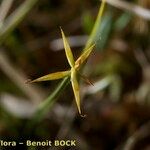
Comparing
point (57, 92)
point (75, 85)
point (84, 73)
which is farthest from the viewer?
point (84, 73)

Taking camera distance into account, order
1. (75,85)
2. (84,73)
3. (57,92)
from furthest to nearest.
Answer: (84,73) < (57,92) < (75,85)

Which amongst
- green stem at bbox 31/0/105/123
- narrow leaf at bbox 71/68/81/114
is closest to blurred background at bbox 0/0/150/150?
green stem at bbox 31/0/105/123

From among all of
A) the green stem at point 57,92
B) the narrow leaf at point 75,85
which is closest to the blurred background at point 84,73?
the green stem at point 57,92

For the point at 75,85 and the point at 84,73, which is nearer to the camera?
the point at 75,85

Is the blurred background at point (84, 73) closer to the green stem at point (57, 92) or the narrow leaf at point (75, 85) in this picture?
the green stem at point (57, 92)

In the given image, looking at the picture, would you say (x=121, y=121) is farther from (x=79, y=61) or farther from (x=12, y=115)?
(x=79, y=61)

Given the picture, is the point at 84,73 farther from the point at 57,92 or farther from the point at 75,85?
the point at 75,85

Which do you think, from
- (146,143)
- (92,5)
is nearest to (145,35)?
(92,5)

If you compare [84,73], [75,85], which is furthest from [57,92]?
[84,73]
